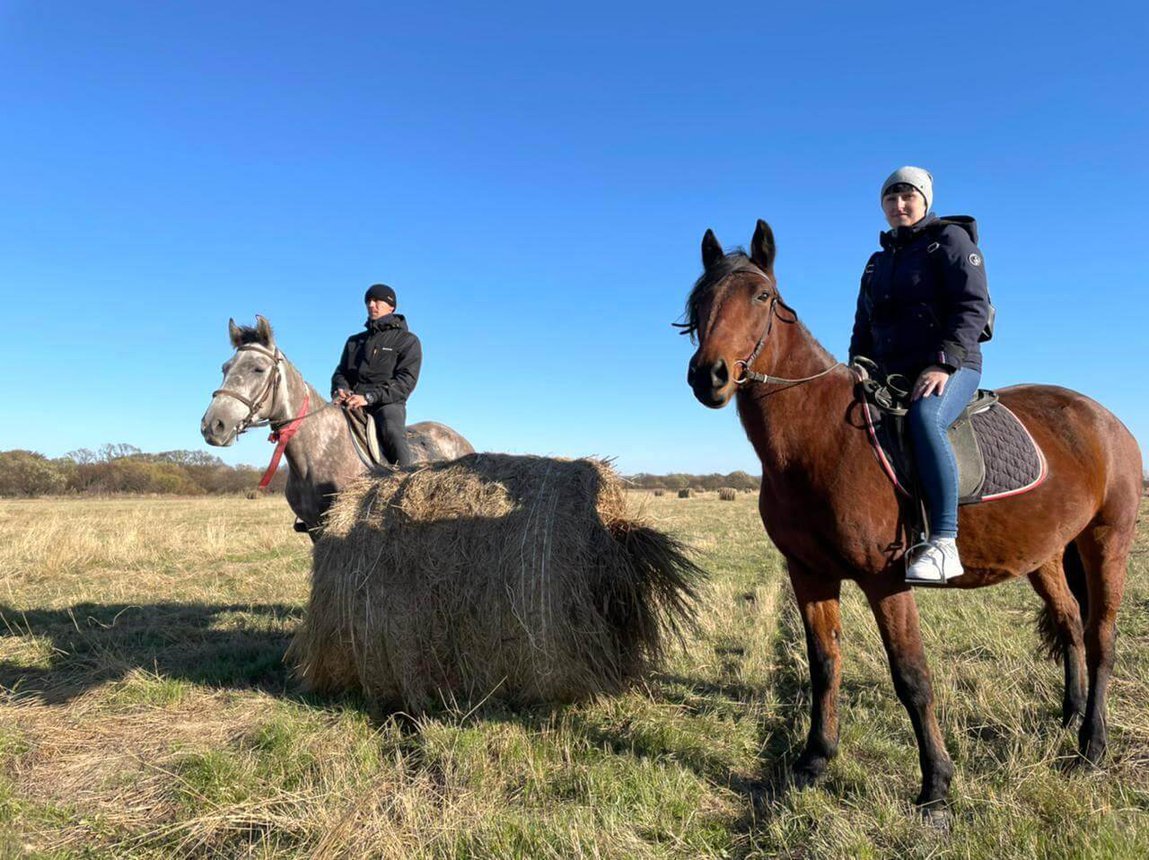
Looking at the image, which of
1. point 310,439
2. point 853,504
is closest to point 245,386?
point 310,439

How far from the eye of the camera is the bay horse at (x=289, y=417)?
586 centimetres

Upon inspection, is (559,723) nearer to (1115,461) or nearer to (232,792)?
(232,792)

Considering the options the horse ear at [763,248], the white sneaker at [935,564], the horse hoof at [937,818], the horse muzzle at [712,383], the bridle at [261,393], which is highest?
the horse ear at [763,248]

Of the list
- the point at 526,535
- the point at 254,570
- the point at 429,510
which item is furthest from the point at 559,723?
the point at 254,570

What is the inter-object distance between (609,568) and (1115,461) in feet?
11.5

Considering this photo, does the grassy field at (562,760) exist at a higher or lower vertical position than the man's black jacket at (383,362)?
lower

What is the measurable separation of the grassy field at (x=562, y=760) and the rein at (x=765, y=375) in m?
2.15

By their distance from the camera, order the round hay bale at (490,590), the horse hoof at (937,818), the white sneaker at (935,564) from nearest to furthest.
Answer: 1. the horse hoof at (937,818)
2. the white sneaker at (935,564)
3. the round hay bale at (490,590)

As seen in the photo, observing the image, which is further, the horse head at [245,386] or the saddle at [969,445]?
the horse head at [245,386]

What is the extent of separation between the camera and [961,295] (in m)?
3.47

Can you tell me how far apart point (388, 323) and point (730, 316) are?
4667mm

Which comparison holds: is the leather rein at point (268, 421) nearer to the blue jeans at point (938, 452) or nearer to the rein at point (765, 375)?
the rein at point (765, 375)

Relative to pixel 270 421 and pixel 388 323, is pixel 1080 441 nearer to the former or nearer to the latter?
pixel 388 323

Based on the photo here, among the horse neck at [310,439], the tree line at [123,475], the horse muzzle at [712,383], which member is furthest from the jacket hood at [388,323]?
the tree line at [123,475]
